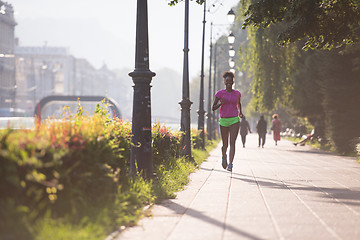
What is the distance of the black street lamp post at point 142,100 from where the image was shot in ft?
29.5

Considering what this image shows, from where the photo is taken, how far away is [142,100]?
9.07 meters

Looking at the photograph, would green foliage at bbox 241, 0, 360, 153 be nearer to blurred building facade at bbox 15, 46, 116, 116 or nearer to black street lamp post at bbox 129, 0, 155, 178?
black street lamp post at bbox 129, 0, 155, 178

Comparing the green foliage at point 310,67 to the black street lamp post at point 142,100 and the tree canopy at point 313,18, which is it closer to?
the tree canopy at point 313,18

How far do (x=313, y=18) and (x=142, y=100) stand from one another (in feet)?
15.5

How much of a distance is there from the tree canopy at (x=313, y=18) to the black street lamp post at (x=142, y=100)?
10.1ft

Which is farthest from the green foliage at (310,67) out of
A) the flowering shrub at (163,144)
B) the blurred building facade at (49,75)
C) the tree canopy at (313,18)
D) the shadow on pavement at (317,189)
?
the blurred building facade at (49,75)

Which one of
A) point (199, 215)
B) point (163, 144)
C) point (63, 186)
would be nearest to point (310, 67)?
point (163, 144)

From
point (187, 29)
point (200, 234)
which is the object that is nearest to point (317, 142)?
point (187, 29)

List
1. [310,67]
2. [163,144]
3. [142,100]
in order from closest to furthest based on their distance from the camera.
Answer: [142,100] → [163,144] → [310,67]

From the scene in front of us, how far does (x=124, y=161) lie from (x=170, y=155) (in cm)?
410

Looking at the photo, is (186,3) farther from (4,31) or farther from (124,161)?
(4,31)

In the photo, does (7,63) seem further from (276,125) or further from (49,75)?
(276,125)

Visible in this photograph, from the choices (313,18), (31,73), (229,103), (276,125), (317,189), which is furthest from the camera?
(31,73)

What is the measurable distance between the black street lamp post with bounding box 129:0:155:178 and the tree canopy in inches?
122
